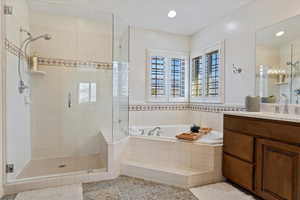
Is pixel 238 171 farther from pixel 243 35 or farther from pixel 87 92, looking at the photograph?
pixel 87 92

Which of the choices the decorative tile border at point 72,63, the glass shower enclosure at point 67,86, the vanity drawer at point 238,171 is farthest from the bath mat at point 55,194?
the decorative tile border at point 72,63

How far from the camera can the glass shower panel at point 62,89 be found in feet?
8.20

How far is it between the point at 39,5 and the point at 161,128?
271cm

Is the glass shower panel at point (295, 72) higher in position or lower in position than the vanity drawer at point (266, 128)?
higher

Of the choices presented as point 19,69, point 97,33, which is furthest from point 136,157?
point 97,33

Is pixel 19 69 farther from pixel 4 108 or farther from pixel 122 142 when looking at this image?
pixel 122 142

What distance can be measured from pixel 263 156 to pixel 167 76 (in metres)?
2.35

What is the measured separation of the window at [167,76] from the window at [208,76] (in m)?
0.20

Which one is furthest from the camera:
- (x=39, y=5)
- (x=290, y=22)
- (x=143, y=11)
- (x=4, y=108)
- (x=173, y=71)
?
(x=173, y=71)

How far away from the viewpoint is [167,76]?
374cm

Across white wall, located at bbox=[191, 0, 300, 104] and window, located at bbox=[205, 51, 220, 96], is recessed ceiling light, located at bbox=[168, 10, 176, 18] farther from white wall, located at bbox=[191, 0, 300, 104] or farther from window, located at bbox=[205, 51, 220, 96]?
window, located at bbox=[205, 51, 220, 96]

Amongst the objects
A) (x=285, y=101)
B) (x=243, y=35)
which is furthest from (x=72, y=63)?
(x=285, y=101)

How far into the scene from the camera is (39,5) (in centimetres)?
269

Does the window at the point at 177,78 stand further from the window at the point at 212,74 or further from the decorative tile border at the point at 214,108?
the window at the point at 212,74
